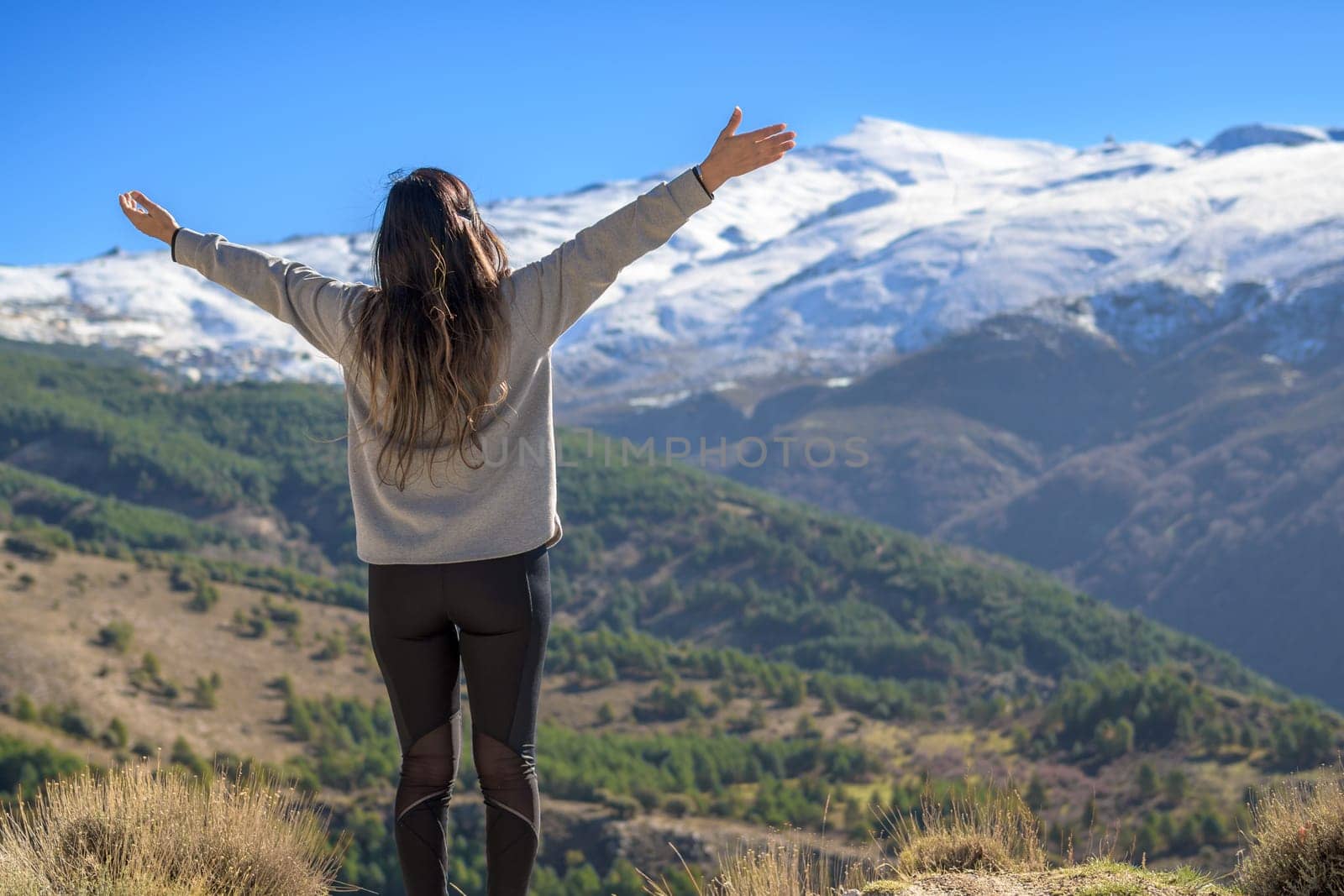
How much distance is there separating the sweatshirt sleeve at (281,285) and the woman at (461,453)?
0.03ft

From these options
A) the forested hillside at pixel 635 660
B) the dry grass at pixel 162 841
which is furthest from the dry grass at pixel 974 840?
the forested hillside at pixel 635 660

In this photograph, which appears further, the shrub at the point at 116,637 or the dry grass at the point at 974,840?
the shrub at the point at 116,637

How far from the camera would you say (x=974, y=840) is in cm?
521

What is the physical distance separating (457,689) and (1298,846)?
3150 millimetres

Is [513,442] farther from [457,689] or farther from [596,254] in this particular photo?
[457,689]

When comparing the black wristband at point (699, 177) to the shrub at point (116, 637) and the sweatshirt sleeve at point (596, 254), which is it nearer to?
the sweatshirt sleeve at point (596, 254)

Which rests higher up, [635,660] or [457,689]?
[457,689]

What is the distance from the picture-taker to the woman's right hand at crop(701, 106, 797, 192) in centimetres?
343

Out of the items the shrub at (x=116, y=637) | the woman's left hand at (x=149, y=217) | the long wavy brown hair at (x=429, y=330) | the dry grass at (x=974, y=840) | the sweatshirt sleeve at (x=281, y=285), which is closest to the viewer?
the long wavy brown hair at (x=429, y=330)

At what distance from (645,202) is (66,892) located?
3001 millimetres

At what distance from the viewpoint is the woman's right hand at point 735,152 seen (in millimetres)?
3426

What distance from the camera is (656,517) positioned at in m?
144

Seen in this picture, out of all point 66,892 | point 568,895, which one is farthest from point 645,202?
point 568,895

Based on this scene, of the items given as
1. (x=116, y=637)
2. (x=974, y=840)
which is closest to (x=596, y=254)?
(x=974, y=840)
